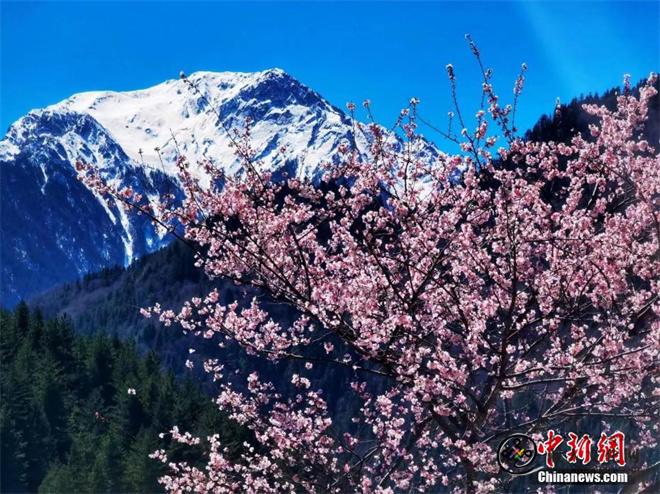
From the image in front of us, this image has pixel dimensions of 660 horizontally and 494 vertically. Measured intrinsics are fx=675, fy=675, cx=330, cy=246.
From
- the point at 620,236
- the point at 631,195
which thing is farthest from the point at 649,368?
the point at 631,195

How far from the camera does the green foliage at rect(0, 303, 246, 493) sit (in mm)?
62344

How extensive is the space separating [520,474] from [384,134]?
4.00m

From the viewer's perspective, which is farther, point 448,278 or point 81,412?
point 81,412

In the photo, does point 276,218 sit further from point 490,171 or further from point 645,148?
point 645,148

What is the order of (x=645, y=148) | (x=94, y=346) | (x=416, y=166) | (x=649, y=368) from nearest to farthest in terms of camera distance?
1. (x=649, y=368)
2. (x=416, y=166)
3. (x=645, y=148)
4. (x=94, y=346)

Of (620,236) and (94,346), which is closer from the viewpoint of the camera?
(620,236)

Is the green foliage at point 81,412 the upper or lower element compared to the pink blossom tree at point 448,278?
upper

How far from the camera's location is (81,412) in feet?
245

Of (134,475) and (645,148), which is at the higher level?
(134,475)

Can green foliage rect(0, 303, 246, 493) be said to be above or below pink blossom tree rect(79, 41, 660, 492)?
above

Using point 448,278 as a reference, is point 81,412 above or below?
above

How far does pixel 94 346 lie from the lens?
88062 mm

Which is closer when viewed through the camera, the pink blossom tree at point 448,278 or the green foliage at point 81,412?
the pink blossom tree at point 448,278

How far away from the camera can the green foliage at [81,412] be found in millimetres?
62344
